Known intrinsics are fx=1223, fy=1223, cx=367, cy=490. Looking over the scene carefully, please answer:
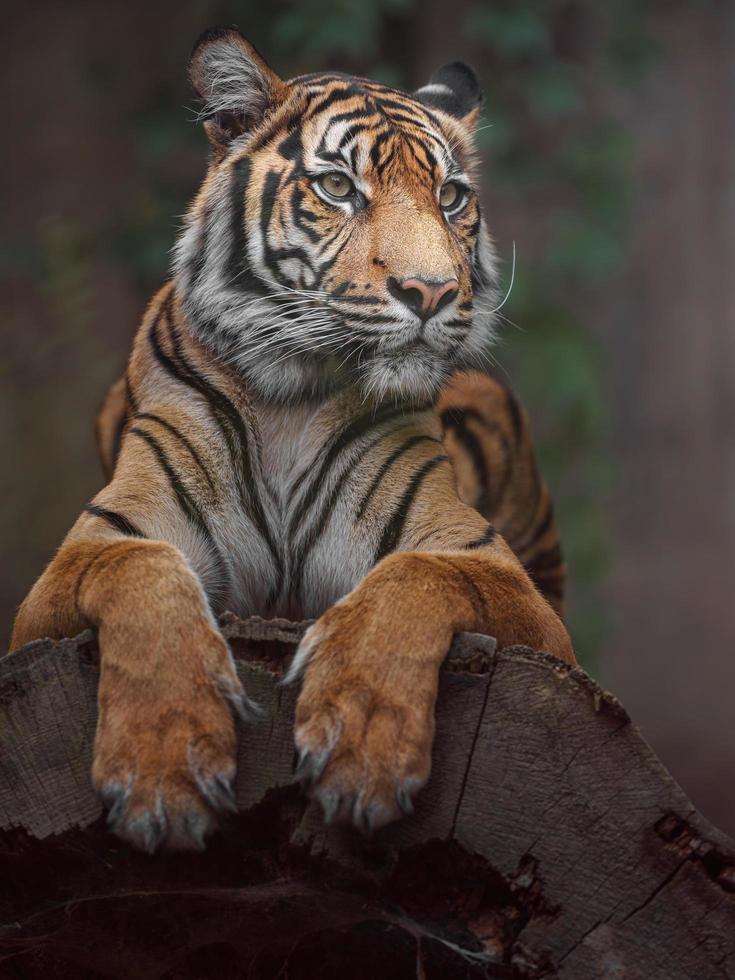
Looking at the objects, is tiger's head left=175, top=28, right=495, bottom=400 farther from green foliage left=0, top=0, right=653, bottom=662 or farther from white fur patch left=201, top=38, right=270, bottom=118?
green foliage left=0, top=0, right=653, bottom=662

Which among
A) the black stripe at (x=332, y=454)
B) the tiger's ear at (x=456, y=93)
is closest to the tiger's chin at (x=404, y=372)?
the black stripe at (x=332, y=454)

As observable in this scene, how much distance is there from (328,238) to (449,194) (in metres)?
0.32

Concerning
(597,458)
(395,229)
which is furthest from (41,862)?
(597,458)

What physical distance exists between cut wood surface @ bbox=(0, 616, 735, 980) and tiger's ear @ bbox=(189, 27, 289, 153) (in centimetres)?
130

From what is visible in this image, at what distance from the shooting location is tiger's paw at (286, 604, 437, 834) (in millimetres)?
1730

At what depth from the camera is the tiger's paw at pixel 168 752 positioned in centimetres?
172

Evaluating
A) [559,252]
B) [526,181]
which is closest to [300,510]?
[559,252]

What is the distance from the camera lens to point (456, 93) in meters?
2.95

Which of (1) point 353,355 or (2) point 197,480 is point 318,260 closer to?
(1) point 353,355

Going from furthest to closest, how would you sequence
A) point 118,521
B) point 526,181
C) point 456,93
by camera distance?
1. point 526,181
2. point 456,93
3. point 118,521

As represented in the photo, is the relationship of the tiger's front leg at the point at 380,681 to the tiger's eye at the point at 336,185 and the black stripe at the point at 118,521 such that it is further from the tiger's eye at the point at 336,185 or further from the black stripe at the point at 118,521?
the tiger's eye at the point at 336,185

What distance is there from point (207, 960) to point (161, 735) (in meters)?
0.41

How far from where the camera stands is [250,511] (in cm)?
255

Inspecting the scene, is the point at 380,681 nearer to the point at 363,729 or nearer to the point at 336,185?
the point at 363,729
